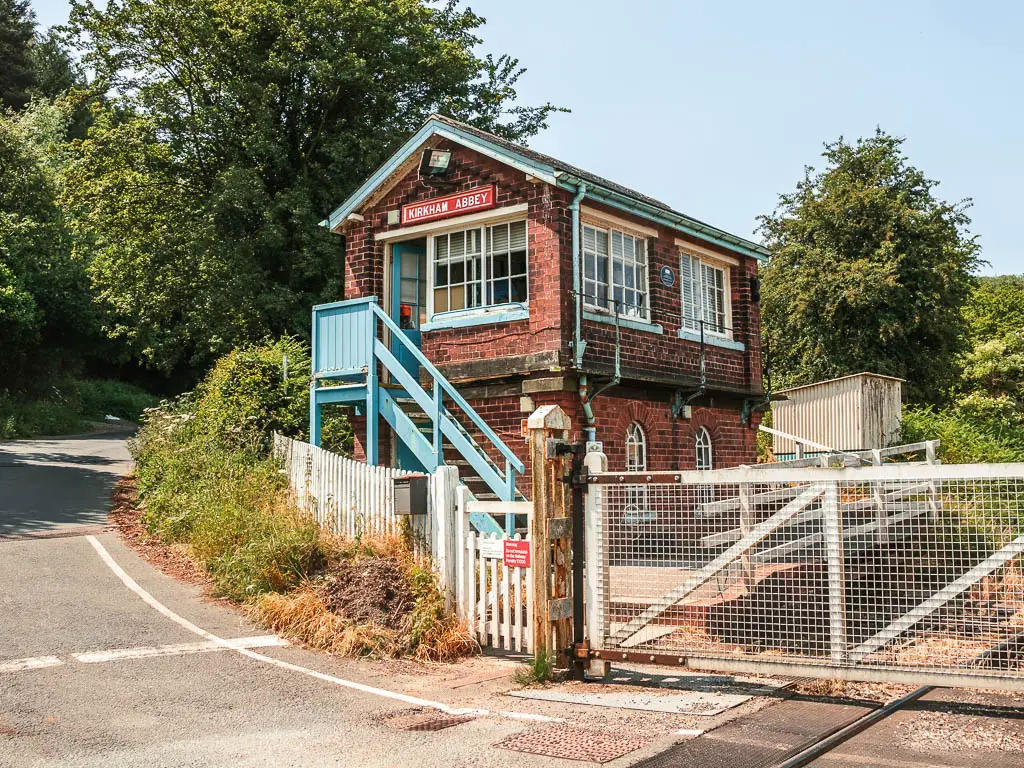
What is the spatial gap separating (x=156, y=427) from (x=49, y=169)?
78.7 feet

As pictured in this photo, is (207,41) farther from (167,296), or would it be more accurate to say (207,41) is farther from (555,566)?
(555,566)

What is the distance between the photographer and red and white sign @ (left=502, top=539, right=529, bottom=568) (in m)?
8.34

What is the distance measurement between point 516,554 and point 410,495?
1571 millimetres

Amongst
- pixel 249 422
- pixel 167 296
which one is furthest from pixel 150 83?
pixel 249 422

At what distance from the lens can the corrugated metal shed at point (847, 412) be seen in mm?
21328

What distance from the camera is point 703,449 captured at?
17.1 m

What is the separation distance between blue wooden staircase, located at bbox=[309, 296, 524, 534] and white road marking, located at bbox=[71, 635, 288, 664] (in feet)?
12.7

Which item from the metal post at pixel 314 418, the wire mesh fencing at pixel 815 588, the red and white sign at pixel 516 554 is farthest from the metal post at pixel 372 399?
the wire mesh fencing at pixel 815 588

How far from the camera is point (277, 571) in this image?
10234mm

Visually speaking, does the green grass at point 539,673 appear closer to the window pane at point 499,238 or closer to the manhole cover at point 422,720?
the manhole cover at point 422,720

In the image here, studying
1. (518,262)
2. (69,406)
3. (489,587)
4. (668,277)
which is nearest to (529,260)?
(518,262)

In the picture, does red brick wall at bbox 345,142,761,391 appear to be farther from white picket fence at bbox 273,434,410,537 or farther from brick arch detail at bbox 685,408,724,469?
white picket fence at bbox 273,434,410,537

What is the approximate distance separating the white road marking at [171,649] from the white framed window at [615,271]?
7.20 metres

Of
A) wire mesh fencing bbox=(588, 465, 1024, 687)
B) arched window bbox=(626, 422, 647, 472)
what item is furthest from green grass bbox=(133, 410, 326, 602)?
arched window bbox=(626, 422, 647, 472)
